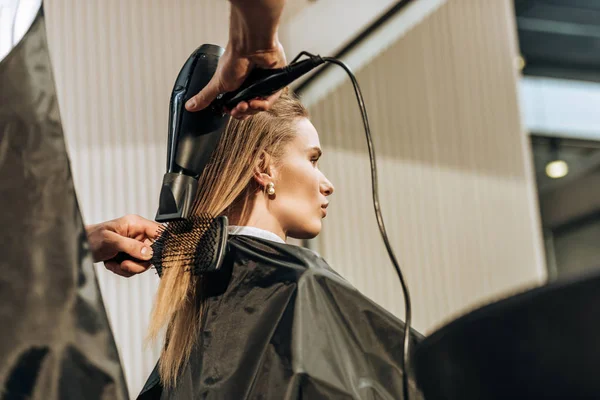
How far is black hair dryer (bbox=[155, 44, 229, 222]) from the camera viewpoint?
145cm

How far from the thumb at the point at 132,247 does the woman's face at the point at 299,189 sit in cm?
31

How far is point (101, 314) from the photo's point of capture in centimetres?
58

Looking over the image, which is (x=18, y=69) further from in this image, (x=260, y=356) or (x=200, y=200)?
(x=200, y=200)

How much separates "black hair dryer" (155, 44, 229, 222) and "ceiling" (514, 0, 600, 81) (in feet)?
17.3

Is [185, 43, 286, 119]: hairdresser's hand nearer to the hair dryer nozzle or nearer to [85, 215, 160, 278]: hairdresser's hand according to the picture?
the hair dryer nozzle

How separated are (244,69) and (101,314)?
0.62m

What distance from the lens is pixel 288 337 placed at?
4.60 ft

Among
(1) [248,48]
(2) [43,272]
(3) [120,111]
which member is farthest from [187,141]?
(3) [120,111]

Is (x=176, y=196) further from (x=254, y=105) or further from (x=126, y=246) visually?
(x=254, y=105)

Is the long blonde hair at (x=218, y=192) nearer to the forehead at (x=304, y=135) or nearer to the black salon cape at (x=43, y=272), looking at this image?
the forehead at (x=304, y=135)

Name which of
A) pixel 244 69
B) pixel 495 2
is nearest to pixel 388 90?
pixel 495 2

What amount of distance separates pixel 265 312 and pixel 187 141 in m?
0.33

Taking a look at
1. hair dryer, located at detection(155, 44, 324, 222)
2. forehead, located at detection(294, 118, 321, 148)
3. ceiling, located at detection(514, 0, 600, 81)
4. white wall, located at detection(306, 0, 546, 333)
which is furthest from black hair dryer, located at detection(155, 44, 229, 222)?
ceiling, located at detection(514, 0, 600, 81)

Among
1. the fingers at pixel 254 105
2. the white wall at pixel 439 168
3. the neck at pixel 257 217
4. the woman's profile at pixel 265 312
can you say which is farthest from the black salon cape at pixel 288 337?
the white wall at pixel 439 168
